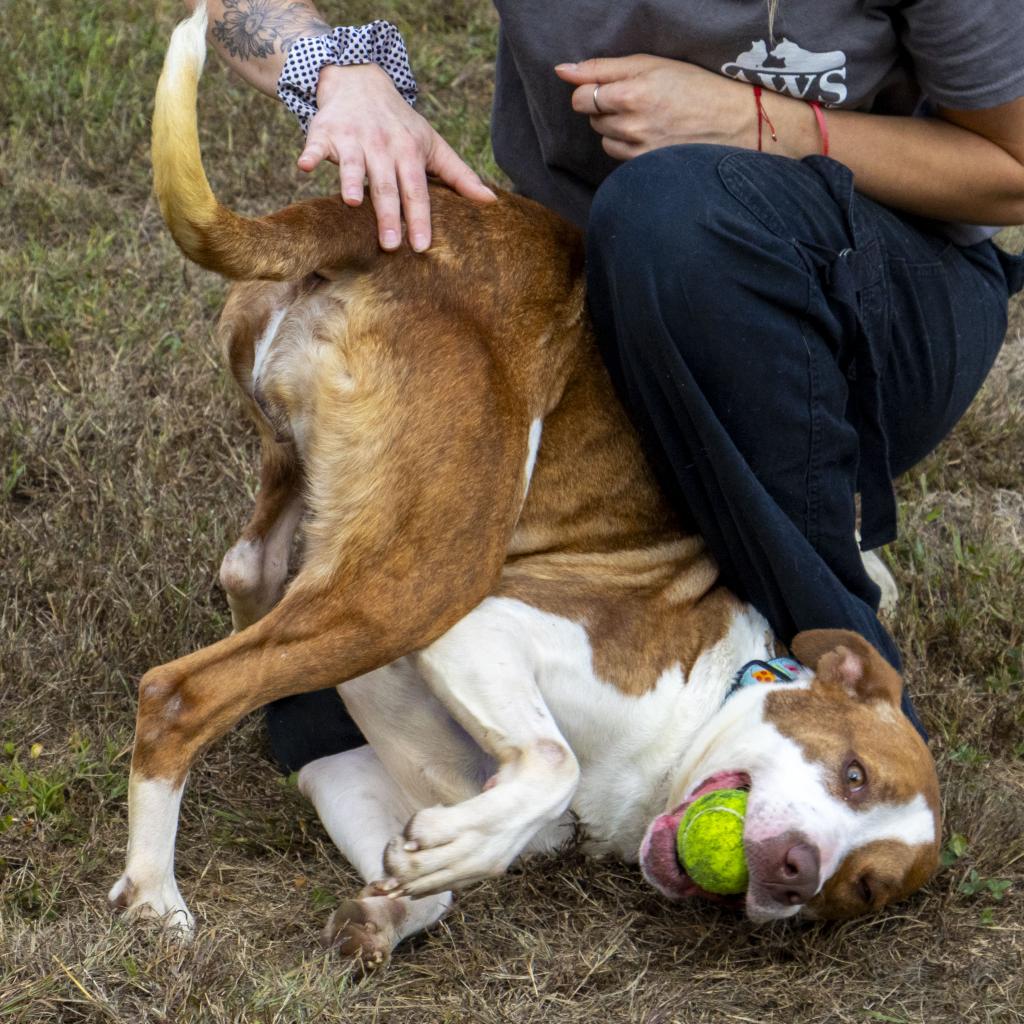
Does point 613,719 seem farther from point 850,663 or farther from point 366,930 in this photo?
point 366,930

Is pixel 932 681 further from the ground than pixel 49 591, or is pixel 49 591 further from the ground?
pixel 49 591

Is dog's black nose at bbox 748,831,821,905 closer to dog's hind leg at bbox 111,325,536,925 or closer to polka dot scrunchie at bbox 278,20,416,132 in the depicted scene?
dog's hind leg at bbox 111,325,536,925

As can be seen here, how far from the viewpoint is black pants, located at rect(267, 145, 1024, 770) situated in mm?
2939

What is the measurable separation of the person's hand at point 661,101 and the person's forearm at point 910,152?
79mm

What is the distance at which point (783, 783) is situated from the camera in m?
2.90

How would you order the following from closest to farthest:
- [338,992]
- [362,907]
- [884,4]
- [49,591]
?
[338,992] → [362,907] → [884,4] → [49,591]

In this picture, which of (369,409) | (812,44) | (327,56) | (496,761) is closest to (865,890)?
(496,761)

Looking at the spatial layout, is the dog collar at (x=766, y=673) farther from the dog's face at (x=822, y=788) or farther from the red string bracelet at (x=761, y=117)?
the red string bracelet at (x=761, y=117)

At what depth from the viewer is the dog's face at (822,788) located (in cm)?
280

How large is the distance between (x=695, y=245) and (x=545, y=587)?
774 mm

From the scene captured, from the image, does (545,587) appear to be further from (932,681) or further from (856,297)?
(932,681)

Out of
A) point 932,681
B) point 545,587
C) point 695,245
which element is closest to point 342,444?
point 545,587

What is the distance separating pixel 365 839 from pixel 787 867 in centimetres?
90

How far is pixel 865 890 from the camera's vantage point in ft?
9.73
